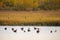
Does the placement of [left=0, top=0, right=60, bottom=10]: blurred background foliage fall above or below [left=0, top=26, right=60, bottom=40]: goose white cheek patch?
above

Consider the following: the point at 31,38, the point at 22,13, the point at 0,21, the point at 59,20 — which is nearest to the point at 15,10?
the point at 22,13

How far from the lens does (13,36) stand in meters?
1.61

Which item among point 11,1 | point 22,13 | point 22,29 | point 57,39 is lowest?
point 57,39

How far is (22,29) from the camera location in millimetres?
1617

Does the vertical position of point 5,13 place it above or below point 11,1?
below

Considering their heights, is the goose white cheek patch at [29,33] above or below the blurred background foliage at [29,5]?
below

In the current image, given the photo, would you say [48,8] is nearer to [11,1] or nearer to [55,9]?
[55,9]

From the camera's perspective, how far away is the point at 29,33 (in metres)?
1.61

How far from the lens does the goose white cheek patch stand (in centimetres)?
161

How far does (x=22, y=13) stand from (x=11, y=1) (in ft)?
0.61

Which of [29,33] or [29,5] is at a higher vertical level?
[29,5]

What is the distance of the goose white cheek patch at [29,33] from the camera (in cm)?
161

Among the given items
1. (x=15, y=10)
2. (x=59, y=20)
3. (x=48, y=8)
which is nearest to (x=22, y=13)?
(x=15, y=10)

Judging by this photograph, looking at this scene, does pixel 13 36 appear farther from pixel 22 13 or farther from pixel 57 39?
pixel 57 39
